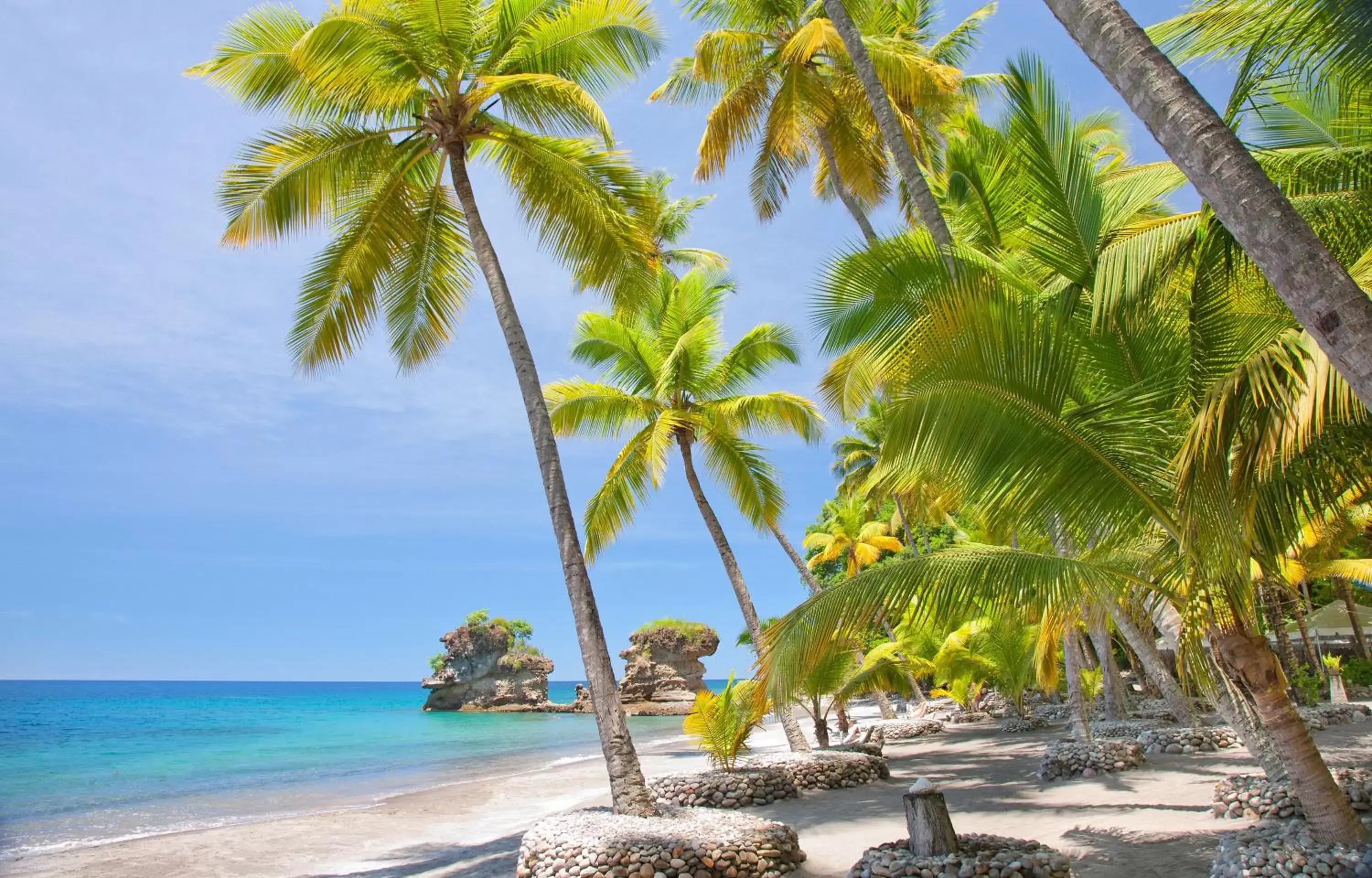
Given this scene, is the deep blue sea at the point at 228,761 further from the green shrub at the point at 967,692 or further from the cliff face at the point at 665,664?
the green shrub at the point at 967,692

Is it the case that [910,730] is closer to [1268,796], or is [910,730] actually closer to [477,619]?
[1268,796]

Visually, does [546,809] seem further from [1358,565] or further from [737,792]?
[1358,565]

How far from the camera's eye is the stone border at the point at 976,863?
17.0ft

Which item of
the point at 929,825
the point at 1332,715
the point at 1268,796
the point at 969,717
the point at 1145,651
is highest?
the point at 1145,651

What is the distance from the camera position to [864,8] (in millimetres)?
13070

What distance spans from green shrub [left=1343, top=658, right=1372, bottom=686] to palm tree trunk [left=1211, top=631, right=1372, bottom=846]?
763 inches

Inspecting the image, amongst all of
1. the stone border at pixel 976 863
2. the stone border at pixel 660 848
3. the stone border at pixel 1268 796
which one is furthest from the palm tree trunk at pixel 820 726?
the stone border at pixel 976 863

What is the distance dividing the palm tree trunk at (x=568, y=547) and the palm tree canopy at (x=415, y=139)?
2.80ft

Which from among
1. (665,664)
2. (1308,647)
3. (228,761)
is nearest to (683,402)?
(1308,647)

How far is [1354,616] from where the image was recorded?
19.9m

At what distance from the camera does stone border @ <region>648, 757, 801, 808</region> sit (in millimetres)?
10445

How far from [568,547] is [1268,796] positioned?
22.2ft

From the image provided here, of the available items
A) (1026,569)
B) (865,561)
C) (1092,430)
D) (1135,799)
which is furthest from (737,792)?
(865,561)

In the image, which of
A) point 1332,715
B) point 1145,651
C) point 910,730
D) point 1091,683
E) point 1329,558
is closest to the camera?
point 1145,651
